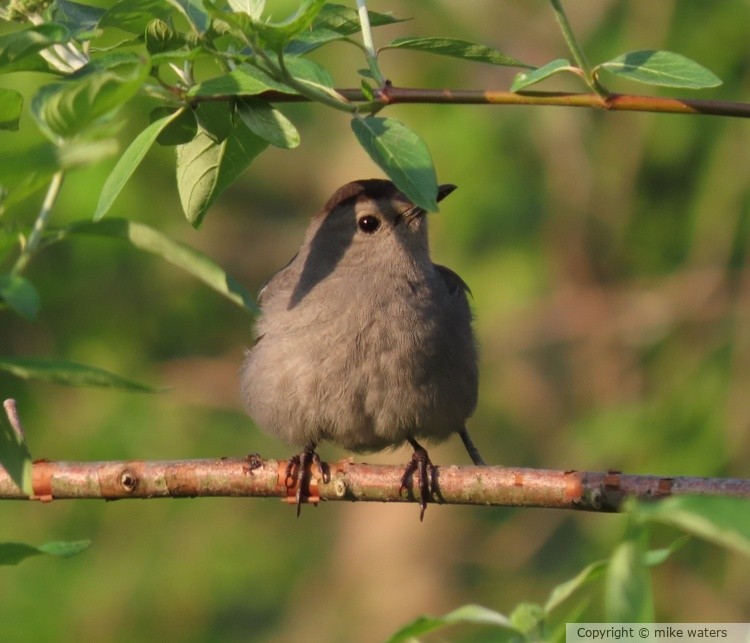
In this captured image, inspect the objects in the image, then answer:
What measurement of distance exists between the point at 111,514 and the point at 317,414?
20.2ft

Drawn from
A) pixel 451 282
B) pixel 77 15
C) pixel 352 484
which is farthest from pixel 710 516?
pixel 451 282

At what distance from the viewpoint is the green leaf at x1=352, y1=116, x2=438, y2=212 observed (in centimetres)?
251

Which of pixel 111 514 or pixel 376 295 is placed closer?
pixel 376 295

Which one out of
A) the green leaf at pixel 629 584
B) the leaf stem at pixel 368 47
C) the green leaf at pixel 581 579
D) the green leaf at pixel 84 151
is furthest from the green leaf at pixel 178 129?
the green leaf at pixel 629 584

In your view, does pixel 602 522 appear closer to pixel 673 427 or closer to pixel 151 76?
pixel 673 427

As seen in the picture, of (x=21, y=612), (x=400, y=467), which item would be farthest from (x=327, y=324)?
(x=21, y=612)

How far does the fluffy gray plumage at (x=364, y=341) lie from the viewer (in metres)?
5.02

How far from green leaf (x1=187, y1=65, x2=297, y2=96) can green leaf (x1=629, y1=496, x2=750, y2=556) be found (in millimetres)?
1364

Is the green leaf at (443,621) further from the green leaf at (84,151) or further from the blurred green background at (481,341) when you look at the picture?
the blurred green background at (481,341)

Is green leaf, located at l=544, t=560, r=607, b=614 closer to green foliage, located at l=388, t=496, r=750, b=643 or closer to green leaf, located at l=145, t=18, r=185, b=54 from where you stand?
green foliage, located at l=388, t=496, r=750, b=643

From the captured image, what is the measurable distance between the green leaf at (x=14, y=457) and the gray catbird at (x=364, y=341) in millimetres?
2549

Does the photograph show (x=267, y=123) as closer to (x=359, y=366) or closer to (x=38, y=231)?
(x=38, y=231)

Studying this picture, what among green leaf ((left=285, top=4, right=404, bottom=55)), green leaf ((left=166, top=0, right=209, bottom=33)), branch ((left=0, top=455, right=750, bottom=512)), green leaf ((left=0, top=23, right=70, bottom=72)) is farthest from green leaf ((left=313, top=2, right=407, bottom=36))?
branch ((left=0, top=455, right=750, bottom=512))

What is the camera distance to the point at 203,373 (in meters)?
10.2
